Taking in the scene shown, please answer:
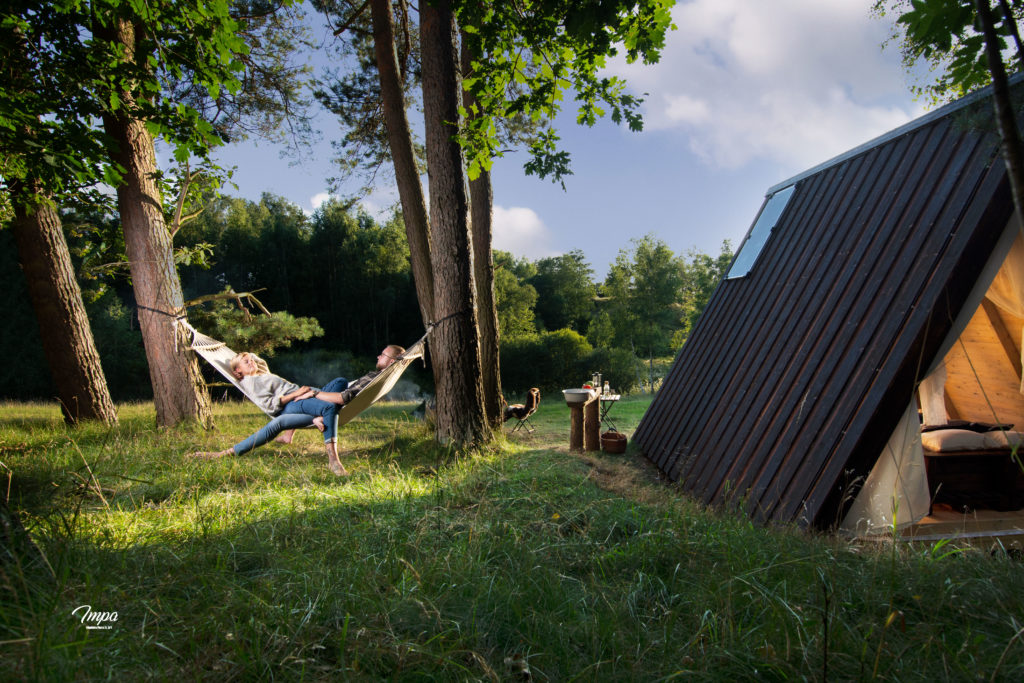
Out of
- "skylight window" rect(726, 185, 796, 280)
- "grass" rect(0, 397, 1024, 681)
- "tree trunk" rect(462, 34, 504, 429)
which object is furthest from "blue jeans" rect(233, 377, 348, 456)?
"skylight window" rect(726, 185, 796, 280)

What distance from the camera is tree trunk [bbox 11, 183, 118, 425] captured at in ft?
17.7

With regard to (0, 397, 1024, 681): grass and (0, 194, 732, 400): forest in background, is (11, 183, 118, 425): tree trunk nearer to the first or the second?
(0, 397, 1024, 681): grass

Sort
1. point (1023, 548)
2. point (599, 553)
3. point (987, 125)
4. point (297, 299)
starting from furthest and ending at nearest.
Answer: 1. point (297, 299)
2. point (1023, 548)
3. point (599, 553)
4. point (987, 125)

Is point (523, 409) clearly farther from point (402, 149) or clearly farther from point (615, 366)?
point (615, 366)

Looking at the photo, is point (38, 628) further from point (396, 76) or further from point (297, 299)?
point (297, 299)

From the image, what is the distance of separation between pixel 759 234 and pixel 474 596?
4567 millimetres

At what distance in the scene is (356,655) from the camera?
1.23 metres

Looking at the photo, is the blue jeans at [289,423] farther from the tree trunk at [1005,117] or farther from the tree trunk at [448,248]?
the tree trunk at [1005,117]

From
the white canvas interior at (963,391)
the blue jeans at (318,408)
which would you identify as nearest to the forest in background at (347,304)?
the blue jeans at (318,408)

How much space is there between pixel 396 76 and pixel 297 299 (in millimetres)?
18880

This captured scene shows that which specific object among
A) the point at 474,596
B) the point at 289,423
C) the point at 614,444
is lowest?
the point at 614,444

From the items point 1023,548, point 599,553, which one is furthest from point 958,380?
point 599,553

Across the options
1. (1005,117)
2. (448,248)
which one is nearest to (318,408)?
(448,248)

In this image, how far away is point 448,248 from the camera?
4281mm
